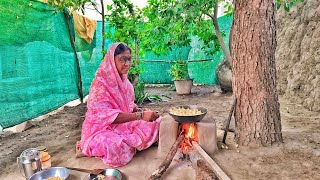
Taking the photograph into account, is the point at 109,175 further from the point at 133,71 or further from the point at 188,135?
the point at 133,71

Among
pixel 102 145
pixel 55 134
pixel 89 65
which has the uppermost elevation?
pixel 89 65

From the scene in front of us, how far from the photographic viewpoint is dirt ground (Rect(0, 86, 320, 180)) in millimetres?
2892

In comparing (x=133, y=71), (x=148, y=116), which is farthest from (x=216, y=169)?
(x=133, y=71)

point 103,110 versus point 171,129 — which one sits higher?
point 103,110

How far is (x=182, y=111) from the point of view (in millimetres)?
3377

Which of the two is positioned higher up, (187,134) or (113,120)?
(113,120)

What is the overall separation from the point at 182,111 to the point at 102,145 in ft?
3.91

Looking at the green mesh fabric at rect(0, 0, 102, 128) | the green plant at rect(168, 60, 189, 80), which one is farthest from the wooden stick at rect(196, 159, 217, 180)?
the green plant at rect(168, 60, 189, 80)

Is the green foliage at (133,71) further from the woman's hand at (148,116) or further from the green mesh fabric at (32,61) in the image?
the woman's hand at (148,116)

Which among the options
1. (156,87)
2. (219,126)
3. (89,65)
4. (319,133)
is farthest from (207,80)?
(319,133)

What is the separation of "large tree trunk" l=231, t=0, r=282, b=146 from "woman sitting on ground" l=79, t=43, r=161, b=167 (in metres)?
1.37

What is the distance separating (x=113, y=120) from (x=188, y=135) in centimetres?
110

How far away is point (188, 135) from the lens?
11.3 feet

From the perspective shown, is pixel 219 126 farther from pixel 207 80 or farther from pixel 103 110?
pixel 207 80
